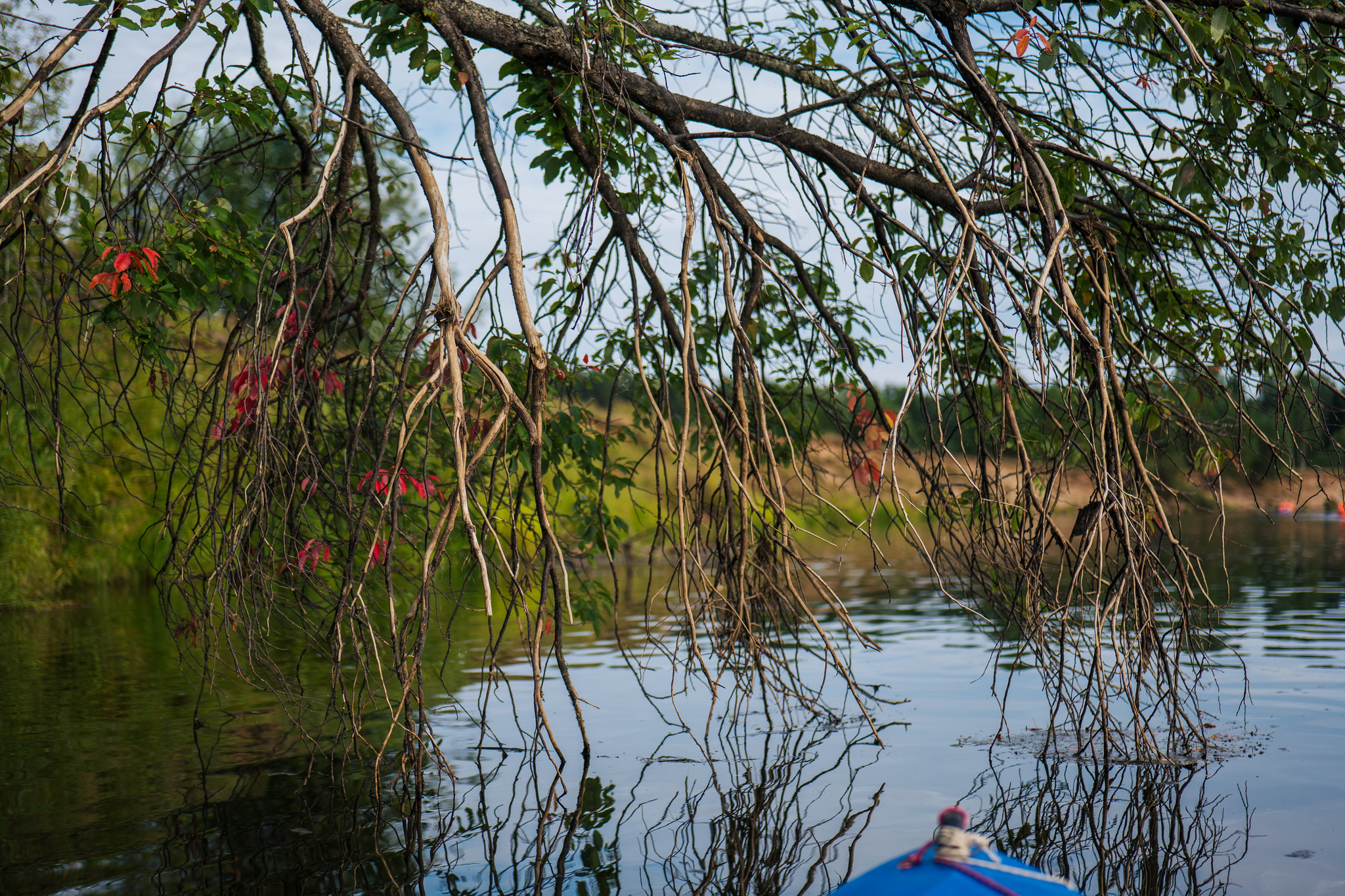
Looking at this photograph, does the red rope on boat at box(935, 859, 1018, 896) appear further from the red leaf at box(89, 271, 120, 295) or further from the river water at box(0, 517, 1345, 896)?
the red leaf at box(89, 271, 120, 295)

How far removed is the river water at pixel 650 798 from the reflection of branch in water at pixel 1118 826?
1 centimetres

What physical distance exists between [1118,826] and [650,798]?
195cm

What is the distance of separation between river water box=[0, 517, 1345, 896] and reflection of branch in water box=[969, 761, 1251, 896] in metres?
0.01

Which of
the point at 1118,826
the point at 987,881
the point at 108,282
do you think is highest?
the point at 108,282

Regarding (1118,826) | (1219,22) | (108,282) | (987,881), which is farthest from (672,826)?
(1219,22)

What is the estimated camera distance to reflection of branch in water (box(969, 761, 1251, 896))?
3.81 meters

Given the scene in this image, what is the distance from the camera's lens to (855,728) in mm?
6238

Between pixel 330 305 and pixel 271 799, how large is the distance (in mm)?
2248

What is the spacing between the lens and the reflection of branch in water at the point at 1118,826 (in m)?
3.81

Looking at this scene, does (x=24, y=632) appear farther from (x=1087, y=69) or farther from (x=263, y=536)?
(x=1087, y=69)

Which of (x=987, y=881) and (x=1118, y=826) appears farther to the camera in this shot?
(x=1118, y=826)

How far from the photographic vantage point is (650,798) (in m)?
4.88

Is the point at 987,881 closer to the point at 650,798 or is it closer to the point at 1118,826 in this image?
the point at 1118,826

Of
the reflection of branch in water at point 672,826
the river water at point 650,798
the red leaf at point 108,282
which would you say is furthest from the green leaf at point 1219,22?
the red leaf at point 108,282
